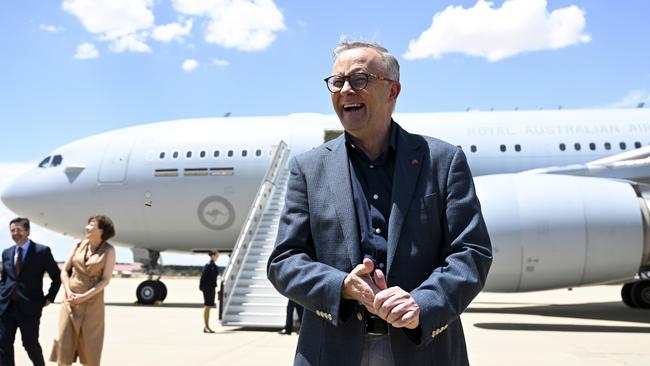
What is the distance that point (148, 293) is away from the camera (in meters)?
15.4

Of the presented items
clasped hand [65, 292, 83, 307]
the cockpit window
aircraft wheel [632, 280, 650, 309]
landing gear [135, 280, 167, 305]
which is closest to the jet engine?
aircraft wheel [632, 280, 650, 309]

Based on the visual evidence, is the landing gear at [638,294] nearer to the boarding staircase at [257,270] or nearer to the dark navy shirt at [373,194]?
the boarding staircase at [257,270]

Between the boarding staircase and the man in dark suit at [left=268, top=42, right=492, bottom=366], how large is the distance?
26.7 ft

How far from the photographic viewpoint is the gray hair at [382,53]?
2.21 m

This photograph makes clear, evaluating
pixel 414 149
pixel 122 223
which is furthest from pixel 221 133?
pixel 414 149

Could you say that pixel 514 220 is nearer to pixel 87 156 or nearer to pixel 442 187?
pixel 442 187

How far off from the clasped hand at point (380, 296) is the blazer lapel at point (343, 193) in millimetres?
139

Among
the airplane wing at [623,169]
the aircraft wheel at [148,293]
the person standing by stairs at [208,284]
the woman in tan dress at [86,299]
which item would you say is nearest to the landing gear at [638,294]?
the airplane wing at [623,169]

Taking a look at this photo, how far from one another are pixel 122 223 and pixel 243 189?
3097 millimetres

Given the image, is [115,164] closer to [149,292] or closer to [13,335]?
[149,292]

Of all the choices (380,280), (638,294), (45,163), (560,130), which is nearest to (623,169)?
(560,130)

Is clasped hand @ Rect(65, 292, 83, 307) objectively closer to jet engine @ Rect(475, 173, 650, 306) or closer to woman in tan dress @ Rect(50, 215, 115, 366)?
woman in tan dress @ Rect(50, 215, 115, 366)

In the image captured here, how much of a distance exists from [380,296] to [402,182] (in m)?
0.43

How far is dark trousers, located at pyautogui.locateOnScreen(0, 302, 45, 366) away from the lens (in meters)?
5.38
